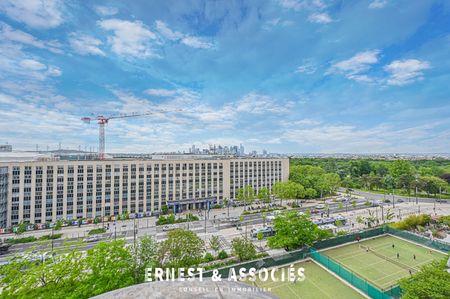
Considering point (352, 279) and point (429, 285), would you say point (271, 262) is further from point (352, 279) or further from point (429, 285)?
point (429, 285)

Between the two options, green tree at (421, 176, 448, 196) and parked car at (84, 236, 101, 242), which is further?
green tree at (421, 176, 448, 196)

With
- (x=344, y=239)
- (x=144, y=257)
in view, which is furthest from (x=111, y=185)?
(x=344, y=239)

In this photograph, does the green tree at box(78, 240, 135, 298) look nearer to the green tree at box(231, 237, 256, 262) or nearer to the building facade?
the green tree at box(231, 237, 256, 262)

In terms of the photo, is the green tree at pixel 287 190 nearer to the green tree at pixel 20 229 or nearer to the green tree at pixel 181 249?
the green tree at pixel 181 249

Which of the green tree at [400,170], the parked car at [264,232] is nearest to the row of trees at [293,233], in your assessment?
the parked car at [264,232]

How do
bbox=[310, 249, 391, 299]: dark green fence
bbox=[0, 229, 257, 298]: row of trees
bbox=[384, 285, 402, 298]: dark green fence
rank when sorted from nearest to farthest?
1. bbox=[0, 229, 257, 298]: row of trees
2. bbox=[310, 249, 391, 299]: dark green fence
3. bbox=[384, 285, 402, 298]: dark green fence

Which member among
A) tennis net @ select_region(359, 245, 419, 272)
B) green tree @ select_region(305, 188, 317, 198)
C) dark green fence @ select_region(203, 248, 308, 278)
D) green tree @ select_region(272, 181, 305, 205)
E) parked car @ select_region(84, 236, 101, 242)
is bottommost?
parked car @ select_region(84, 236, 101, 242)

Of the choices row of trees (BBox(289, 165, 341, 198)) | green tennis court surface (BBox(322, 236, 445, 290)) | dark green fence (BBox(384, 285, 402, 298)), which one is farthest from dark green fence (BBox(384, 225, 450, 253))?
row of trees (BBox(289, 165, 341, 198))
